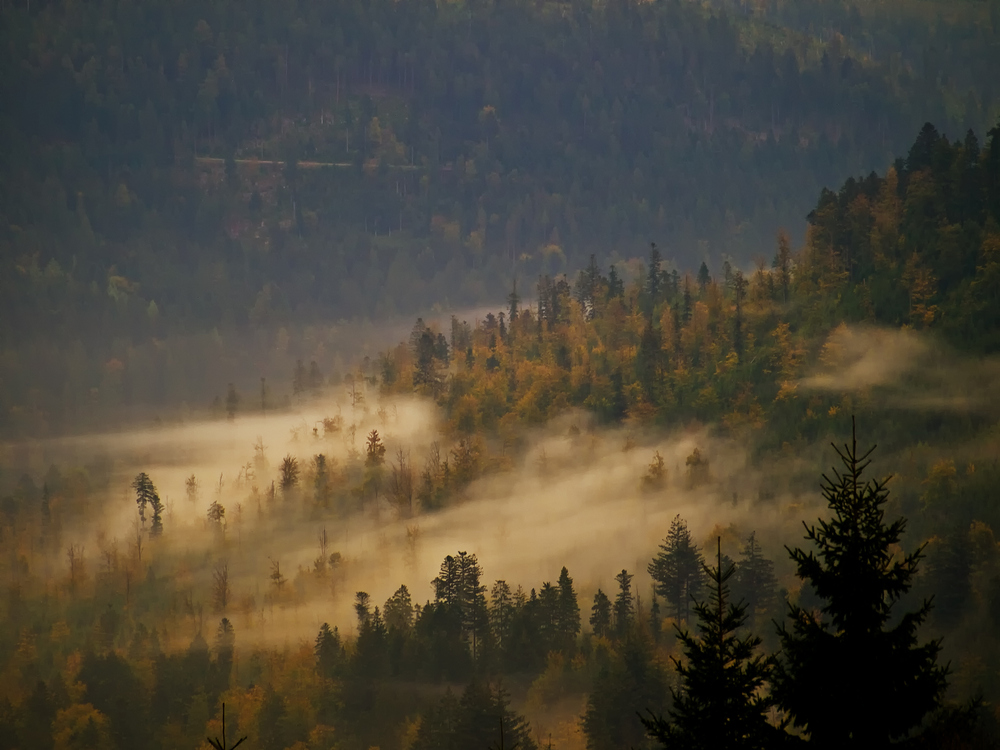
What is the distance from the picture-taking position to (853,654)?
3444 centimetres

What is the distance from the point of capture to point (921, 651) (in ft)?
110

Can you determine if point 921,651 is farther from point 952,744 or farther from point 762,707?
point 952,744

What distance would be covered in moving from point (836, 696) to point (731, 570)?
4.93 m

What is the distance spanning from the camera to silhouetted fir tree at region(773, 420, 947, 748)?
34219 mm

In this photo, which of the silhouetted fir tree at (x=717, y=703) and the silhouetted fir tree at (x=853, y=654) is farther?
the silhouetted fir tree at (x=717, y=703)

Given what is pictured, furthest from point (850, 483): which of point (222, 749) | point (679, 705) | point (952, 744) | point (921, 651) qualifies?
point (222, 749)

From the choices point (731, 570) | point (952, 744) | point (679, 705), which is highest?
point (731, 570)

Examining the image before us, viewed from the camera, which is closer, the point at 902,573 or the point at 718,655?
the point at 902,573

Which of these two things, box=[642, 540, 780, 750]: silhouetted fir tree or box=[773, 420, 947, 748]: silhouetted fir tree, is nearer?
box=[773, 420, 947, 748]: silhouetted fir tree

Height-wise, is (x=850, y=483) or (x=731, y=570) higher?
(x=850, y=483)

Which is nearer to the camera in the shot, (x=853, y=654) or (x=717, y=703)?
(x=853, y=654)

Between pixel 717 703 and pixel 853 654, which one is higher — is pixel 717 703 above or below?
below

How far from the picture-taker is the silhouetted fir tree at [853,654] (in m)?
34.2

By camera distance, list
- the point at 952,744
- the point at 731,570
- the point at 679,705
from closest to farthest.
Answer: the point at 679,705 → the point at 731,570 → the point at 952,744
